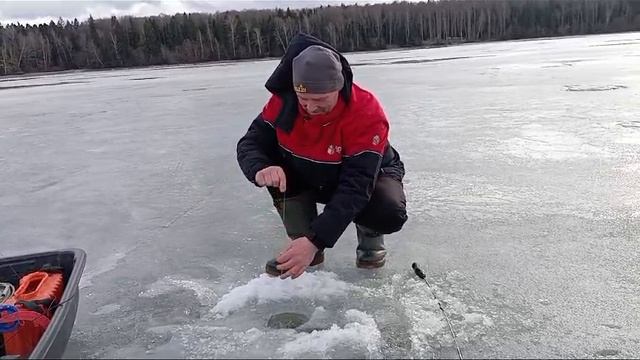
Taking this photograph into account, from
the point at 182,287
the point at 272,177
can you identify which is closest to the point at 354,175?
the point at 272,177

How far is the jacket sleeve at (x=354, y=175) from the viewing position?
1856mm

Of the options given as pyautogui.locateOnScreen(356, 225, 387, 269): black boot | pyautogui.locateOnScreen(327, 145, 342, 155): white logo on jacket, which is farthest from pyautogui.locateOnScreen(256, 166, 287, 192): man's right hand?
pyautogui.locateOnScreen(356, 225, 387, 269): black boot

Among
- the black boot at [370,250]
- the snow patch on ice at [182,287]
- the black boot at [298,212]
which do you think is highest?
the black boot at [298,212]

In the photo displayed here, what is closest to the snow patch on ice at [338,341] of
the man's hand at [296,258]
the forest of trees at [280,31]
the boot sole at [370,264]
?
the man's hand at [296,258]

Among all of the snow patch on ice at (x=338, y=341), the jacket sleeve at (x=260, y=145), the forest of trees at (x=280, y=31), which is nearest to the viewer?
the snow patch on ice at (x=338, y=341)

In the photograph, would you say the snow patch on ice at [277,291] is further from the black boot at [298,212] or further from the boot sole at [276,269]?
the black boot at [298,212]

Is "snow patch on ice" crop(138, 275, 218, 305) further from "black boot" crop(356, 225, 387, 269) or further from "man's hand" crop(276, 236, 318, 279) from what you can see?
"black boot" crop(356, 225, 387, 269)

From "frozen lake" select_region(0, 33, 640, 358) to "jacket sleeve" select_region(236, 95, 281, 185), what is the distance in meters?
0.46

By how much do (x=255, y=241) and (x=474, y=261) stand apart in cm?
105

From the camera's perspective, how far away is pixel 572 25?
2584 inches

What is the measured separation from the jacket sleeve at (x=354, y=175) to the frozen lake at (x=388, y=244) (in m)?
0.32

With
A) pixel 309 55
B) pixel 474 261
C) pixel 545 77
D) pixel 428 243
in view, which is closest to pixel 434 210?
pixel 428 243

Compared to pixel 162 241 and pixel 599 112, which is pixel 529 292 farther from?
pixel 599 112

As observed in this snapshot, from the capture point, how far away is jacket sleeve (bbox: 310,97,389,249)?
1.86 metres
